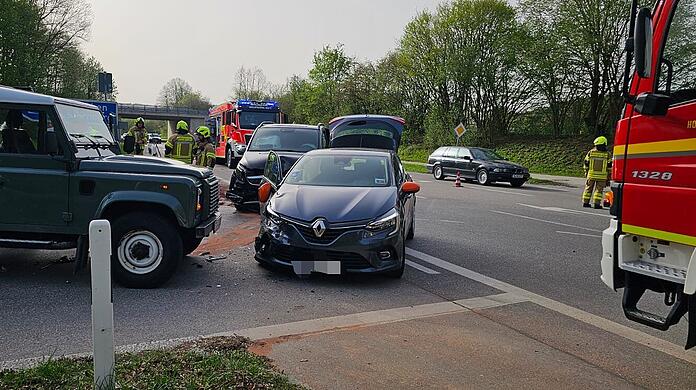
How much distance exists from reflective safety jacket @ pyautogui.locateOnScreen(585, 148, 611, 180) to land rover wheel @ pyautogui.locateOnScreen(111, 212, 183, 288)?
12.4m

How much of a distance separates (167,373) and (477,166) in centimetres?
2113

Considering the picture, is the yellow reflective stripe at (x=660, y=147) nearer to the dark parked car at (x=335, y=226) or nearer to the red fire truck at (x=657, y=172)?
the red fire truck at (x=657, y=172)

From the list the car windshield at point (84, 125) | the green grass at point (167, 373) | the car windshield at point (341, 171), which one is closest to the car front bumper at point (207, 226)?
the car windshield at point (341, 171)

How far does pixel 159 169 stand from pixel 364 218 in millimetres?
2350

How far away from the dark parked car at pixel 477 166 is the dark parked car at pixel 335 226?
1620 centimetres

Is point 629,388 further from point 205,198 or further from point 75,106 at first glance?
point 75,106

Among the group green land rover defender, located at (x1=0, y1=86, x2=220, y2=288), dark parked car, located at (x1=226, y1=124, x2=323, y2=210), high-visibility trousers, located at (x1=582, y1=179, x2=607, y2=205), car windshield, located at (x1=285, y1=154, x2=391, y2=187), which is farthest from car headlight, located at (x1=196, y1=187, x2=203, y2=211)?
high-visibility trousers, located at (x1=582, y1=179, x2=607, y2=205)

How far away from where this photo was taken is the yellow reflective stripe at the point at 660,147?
142 inches

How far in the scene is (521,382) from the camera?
13.2 feet

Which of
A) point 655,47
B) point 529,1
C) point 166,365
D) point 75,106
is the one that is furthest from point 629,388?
point 529,1

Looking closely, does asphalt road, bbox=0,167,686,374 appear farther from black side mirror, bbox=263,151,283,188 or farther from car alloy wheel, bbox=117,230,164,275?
black side mirror, bbox=263,151,283,188

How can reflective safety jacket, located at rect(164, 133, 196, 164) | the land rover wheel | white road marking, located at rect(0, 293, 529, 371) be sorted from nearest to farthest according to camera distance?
white road marking, located at rect(0, 293, 529, 371)
the land rover wheel
reflective safety jacket, located at rect(164, 133, 196, 164)

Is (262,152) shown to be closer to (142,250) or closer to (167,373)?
(142,250)

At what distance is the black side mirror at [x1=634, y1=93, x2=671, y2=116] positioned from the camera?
377 cm
